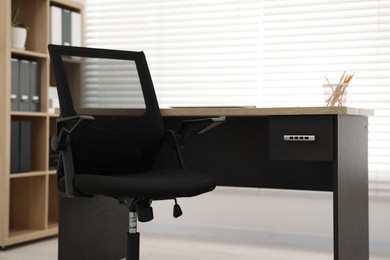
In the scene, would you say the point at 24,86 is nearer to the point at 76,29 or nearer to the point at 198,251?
the point at 76,29

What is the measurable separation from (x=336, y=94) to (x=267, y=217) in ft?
4.42

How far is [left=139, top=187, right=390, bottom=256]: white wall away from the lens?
341cm

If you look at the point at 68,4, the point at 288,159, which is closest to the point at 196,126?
the point at 288,159

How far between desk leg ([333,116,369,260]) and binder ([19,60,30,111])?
1.99 meters

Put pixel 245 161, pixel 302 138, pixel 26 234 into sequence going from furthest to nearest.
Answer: pixel 26 234
pixel 245 161
pixel 302 138

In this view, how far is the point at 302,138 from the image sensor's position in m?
2.26

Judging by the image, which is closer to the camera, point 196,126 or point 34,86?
point 196,126

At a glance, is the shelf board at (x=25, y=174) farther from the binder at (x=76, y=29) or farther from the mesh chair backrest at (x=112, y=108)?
the mesh chair backrest at (x=112, y=108)

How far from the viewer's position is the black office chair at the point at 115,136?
2152 millimetres

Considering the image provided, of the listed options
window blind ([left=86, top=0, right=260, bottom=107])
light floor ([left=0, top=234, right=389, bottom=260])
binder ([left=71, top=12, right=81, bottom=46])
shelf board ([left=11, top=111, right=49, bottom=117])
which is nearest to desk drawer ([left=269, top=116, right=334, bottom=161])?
light floor ([left=0, top=234, right=389, bottom=260])

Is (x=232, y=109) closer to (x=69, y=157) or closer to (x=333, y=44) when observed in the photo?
(x=69, y=157)

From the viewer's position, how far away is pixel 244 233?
3.73m

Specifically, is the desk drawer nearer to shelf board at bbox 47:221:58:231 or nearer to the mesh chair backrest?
the mesh chair backrest

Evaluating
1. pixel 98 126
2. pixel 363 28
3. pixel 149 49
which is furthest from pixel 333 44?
pixel 98 126
